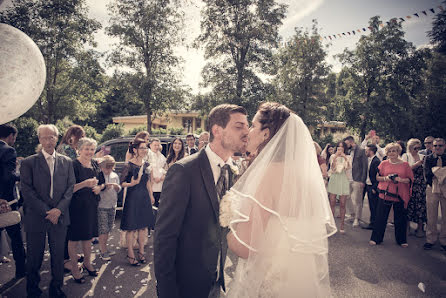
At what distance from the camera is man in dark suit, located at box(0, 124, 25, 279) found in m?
3.96

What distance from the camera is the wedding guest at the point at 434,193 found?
600cm

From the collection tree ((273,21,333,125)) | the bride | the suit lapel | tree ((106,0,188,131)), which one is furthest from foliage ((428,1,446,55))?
the suit lapel

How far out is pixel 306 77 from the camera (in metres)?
23.8

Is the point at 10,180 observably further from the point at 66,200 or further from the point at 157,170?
the point at 157,170

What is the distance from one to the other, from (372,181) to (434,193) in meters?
1.42

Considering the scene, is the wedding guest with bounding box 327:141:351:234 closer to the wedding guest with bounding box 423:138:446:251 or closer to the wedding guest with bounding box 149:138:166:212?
the wedding guest with bounding box 423:138:446:251

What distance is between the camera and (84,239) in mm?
4078

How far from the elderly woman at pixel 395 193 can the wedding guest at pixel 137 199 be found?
5.21 meters

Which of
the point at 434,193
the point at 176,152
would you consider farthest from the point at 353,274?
the point at 176,152

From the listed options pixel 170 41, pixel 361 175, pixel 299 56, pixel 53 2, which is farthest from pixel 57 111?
pixel 299 56

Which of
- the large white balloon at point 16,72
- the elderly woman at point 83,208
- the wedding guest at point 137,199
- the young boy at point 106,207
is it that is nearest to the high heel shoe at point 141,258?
the wedding guest at point 137,199

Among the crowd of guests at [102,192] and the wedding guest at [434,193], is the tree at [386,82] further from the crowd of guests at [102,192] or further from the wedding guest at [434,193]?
the wedding guest at [434,193]

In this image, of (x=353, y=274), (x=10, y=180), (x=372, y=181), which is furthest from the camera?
(x=372, y=181)

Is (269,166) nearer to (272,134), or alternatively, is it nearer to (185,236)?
(272,134)
